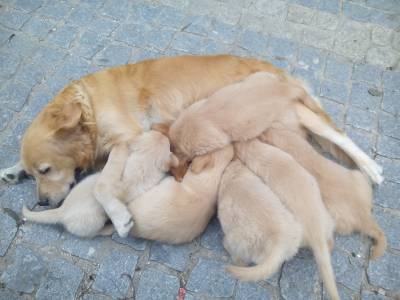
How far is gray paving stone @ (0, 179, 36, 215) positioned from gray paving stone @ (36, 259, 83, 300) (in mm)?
645

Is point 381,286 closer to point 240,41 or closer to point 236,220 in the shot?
point 236,220

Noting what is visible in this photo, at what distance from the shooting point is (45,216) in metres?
3.16

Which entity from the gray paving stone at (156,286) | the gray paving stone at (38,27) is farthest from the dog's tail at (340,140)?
the gray paving stone at (38,27)

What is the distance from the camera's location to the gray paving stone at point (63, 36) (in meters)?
4.70

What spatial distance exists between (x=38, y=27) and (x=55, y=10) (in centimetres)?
37

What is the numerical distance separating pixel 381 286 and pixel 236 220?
4.16 ft

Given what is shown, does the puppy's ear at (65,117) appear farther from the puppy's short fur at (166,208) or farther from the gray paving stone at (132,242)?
the gray paving stone at (132,242)

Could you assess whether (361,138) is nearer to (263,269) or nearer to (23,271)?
(263,269)

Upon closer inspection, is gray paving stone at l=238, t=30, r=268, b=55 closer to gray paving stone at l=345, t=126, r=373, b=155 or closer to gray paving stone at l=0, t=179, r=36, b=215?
gray paving stone at l=345, t=126, r=373, b=155

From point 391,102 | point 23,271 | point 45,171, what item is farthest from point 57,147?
point 391,102

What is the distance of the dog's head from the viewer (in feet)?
10.6

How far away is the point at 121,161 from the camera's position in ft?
10.9

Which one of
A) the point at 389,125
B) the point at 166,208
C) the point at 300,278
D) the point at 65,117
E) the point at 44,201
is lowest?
the point at 300,278

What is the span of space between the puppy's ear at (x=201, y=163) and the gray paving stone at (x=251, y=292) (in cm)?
94
